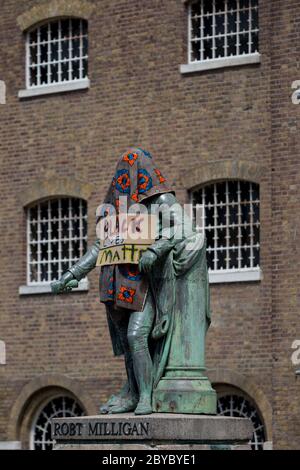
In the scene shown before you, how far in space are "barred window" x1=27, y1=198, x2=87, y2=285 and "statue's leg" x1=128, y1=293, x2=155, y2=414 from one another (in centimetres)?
989

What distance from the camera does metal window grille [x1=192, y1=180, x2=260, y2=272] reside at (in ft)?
72.6

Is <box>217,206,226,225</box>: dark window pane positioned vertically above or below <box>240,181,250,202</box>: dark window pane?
below

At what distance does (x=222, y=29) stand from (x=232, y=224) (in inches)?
124

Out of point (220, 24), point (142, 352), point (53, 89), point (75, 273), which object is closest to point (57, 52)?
point (53, 89)

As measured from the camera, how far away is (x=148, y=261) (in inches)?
535

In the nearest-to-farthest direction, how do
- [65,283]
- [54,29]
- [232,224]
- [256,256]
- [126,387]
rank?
1. [126,387]
2. [65,283]
3. [256,256]
4. [232,224]
5. [54,29]

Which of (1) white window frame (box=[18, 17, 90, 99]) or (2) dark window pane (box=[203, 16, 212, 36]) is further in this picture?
(1) white window frame (box=[18, 17, 90, 99])

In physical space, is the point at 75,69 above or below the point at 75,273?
above

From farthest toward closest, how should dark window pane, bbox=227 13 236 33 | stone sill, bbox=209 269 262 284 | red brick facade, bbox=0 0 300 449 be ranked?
dark window pane, bbox=227 13 236 33, stone sill, bbox=209 269 262 284, red brick facade, bbox=0 0 300 449

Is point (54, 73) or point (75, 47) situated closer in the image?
point (75, 47)

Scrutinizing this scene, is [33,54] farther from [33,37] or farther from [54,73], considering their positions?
[54,73]

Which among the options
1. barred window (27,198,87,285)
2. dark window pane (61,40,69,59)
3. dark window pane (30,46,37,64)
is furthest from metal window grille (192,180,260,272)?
dark window pane (30,46,37,64)

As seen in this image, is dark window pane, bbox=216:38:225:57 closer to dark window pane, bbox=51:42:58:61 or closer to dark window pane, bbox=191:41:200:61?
dark window pane, bbox=191:41:200:61

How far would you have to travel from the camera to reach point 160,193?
552 inches
